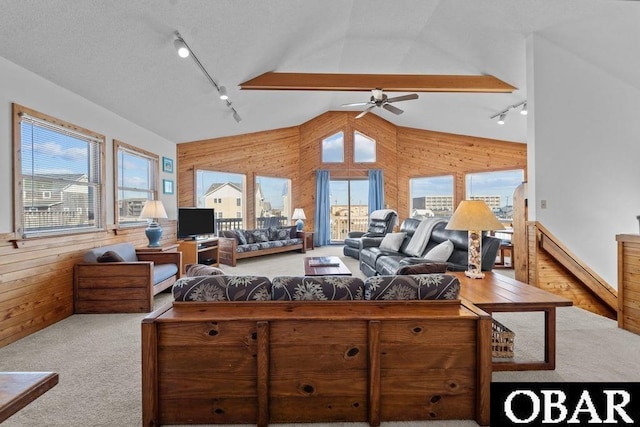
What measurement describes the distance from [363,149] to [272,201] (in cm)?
295

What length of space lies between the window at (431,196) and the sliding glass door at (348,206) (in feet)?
4.33

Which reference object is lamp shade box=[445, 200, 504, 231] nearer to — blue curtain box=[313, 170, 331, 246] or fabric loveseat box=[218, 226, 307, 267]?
fabric loveseat box=[218, 226, 307, 267]

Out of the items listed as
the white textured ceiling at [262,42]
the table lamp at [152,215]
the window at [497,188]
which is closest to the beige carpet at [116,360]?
the table lamp at [152,215]

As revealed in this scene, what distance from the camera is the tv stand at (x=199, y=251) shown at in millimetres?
5352

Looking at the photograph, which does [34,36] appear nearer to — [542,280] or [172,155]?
[172,155]

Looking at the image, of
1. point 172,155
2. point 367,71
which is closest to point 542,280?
point 367,71

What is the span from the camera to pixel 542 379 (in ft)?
6.89

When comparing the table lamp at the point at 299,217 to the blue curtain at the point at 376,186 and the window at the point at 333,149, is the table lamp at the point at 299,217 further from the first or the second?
the blue curtain at the point at 376,186

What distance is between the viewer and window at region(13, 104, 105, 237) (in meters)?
2.96

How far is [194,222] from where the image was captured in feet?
19.7

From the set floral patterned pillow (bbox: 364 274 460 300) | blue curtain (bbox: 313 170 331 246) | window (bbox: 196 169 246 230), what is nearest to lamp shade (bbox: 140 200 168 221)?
window (bbox: 196 169 246 230)

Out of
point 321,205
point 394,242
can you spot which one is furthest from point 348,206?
point 394,242

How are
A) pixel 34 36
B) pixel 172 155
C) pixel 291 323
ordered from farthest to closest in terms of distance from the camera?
1. pixel 172 155
2. pixel 34 36
3. pixel 291 323

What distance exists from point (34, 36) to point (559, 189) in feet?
18.1
